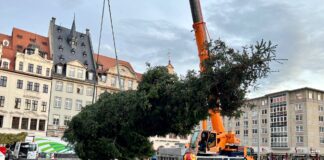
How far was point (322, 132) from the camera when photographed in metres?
92.6

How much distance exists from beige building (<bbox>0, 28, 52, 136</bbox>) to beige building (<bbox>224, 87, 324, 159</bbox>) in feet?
157

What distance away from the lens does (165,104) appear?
18.0 metres

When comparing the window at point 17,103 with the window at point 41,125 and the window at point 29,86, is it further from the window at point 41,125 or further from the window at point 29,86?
the window at point 41,125

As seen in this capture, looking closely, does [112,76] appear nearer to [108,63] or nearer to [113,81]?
[113,81]

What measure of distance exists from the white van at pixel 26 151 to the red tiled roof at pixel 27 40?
919 inches

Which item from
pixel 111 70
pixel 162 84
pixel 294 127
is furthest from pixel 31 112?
pixel 294 127

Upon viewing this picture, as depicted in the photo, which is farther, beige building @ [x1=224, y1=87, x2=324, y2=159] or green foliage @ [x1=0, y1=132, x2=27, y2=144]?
beige building @ [x1=224, y1=87, x2=324, y2=159]

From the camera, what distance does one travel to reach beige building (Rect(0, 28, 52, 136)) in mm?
58281

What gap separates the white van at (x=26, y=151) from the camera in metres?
43.7

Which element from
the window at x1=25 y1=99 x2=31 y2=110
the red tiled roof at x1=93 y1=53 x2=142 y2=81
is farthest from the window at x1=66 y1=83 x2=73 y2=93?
the red tiled roof at x1=93 y1=53 x2=142 y2=81

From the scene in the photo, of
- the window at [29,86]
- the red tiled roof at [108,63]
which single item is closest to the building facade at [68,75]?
the red tiled roof at [108,63]

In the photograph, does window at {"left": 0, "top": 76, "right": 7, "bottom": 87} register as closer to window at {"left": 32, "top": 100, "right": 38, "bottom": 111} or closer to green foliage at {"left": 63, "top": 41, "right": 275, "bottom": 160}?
window at {"left": 32, "top": 100, "right": 38, "bottom": 111}

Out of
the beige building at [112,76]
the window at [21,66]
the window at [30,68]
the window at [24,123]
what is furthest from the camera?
the beige building at [112,76]

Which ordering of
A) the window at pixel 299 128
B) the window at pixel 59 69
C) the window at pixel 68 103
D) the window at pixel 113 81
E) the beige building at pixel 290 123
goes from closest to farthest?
1. the window at pixel 59 69
2. the window at pixel 68 103
3. the window at pixel 113 81
4. the beige building at pixel 290 123
5. the window at pixel 299 128
